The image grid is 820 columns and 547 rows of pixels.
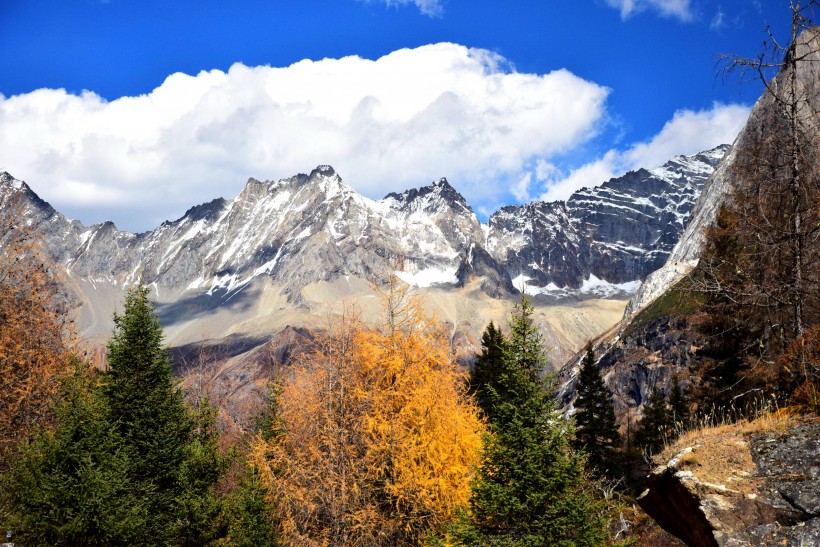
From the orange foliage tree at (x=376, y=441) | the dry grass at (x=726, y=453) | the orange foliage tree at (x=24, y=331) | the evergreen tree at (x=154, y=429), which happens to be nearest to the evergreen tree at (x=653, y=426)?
the orange foliage tree at (x=376, y=441)

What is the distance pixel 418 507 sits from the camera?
53.8 feet

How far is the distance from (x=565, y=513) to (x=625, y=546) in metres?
1.25

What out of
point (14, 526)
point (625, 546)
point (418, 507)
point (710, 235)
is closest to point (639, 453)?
point (710, 235)

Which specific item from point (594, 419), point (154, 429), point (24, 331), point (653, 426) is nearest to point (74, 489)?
point (154, 429)

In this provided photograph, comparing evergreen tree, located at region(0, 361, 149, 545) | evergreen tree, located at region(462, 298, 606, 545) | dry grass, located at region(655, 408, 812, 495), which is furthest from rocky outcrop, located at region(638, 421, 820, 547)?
evergreen tree, located at region(0, 361, 149, 545)

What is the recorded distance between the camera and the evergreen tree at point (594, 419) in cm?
4325

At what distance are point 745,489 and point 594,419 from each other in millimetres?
37442

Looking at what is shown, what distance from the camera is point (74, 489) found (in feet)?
55.8

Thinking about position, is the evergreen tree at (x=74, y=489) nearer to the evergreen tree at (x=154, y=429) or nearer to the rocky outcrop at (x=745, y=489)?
the evergreen tree at (x=154, y=429)

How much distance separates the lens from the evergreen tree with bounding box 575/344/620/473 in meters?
43.2

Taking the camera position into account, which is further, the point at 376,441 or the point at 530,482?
the point at 376,441

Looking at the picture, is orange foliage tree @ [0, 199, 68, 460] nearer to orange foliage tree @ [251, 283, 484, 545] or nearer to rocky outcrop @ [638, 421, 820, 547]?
orange foliage tree @ [251, 283, 484, 545]

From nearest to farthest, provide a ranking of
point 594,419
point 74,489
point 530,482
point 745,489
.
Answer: point 745,489
point 530,482
point 74,489
point 594,419

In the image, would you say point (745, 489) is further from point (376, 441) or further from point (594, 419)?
point (594, 419)
